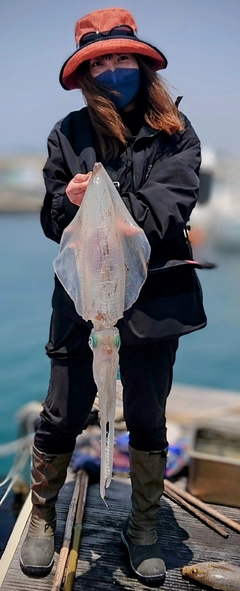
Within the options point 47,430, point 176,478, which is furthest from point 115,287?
point 176,478

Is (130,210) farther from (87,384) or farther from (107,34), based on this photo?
(87,384)

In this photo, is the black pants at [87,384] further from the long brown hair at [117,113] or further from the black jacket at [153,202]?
the long brown hair at [117,113]

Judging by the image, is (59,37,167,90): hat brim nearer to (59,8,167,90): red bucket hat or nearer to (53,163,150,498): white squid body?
(59,8,167,90): red bucket hat

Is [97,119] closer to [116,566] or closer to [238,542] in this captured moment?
[116,566]

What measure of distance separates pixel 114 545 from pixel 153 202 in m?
1.83

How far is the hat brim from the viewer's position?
7.22 feet

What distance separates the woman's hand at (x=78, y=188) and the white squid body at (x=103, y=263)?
0.07 m

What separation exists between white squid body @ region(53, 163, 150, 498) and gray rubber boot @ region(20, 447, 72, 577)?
0.69 metres

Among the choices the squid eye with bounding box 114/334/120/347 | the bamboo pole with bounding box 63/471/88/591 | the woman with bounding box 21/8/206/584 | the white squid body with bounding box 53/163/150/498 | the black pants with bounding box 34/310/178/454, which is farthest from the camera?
the bamboo pole with bounding box 63/471/88/591

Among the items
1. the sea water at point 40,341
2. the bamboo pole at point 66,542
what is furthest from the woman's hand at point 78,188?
the sea water at point 40,341

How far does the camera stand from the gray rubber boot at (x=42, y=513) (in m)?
2.68

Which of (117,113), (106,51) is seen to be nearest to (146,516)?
(117,113)

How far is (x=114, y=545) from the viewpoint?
9.73 feet

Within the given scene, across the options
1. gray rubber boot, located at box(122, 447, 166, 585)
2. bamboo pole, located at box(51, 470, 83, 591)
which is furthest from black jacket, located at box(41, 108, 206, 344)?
bamboo pole, located at box(51, 470, 83, 591)
